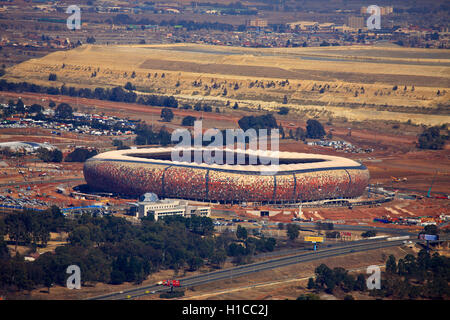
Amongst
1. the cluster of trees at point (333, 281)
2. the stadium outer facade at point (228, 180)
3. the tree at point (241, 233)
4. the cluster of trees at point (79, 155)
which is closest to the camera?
the cluster of trees at point (333, 281)

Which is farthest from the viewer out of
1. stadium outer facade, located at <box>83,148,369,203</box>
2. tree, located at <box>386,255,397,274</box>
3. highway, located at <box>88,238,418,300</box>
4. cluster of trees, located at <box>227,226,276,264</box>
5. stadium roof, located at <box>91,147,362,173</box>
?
stadium roof, located at <box>91,147,362,173</box>

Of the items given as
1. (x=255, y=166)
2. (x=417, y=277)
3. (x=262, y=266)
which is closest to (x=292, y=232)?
(x=262, y=266)

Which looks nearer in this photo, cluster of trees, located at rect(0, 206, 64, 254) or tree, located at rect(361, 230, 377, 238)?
cluster of trees, located at rect(0, 206, 64, 254)

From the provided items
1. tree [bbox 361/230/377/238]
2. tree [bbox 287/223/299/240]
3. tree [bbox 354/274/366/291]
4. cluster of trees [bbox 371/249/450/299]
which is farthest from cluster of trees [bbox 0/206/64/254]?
cluster of trees [bbox 371/249/450/299]

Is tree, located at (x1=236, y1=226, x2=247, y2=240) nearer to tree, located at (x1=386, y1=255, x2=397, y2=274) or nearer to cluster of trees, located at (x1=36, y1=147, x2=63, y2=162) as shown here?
tree, located at (x1=386, y1=255, x2=397, y2=274)

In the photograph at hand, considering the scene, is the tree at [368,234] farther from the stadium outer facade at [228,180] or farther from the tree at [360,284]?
the tree at [360,284]

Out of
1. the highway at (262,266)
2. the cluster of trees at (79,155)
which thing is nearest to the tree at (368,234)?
the highway at (262,266)

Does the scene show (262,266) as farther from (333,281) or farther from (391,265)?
(391,265)
